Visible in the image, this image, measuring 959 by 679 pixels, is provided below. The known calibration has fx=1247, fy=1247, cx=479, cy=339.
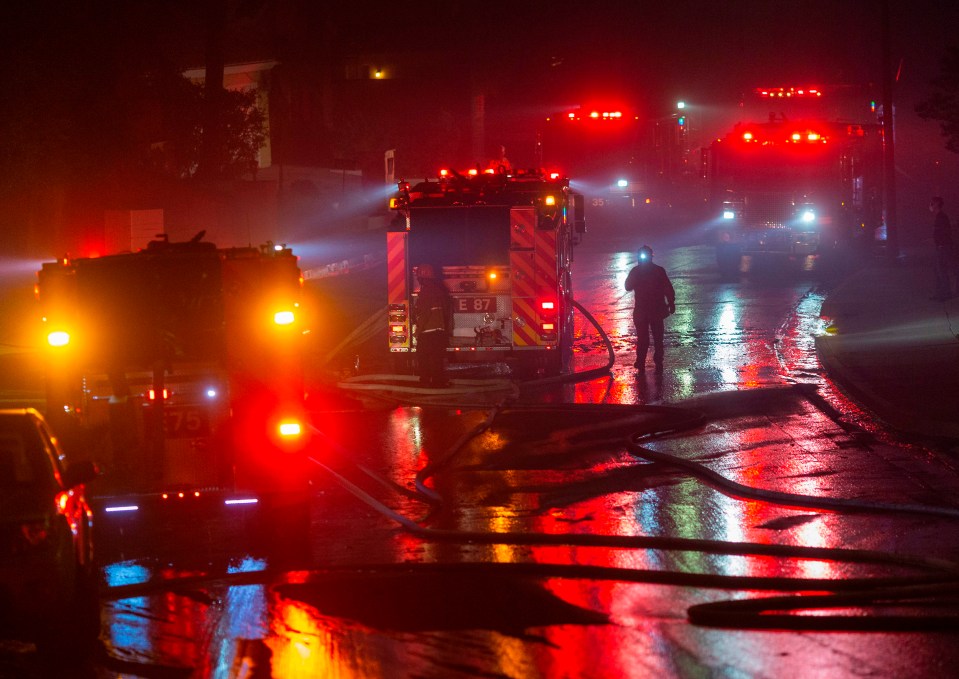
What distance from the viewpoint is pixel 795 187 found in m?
29.6

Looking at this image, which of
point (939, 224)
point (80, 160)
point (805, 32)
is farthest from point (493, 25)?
point (939, 224)

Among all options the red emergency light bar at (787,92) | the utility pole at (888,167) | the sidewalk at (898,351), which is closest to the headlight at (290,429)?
the sidewalk at (898,351)

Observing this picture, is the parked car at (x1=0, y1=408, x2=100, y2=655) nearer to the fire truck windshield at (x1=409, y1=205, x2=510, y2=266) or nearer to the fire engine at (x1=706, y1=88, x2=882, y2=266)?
the fire truck windshield at (x1=409, y1=205, x2=510, y2=266)

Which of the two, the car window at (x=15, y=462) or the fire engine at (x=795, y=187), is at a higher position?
the fire engine at (x=795, y=187)

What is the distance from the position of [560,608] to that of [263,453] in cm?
228

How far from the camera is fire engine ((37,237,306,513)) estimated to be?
7.79 meters

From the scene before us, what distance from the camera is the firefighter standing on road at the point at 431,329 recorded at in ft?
52.2

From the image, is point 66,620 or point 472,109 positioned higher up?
point 472,109

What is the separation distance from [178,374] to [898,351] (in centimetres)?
1195

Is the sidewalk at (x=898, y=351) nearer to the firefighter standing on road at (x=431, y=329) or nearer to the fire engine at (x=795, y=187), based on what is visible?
the fire engine at (x=795, y=187)

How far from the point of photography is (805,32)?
163ft

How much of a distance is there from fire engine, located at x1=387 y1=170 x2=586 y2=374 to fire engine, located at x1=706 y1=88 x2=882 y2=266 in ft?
46.2

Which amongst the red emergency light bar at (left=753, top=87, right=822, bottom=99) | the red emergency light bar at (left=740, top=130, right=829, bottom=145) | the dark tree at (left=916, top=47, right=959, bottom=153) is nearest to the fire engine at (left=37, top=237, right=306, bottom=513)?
the red emergency light bar at (left=740, top=130, right=829, bottom=145)

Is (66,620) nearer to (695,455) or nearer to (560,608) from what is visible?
(560,608)
